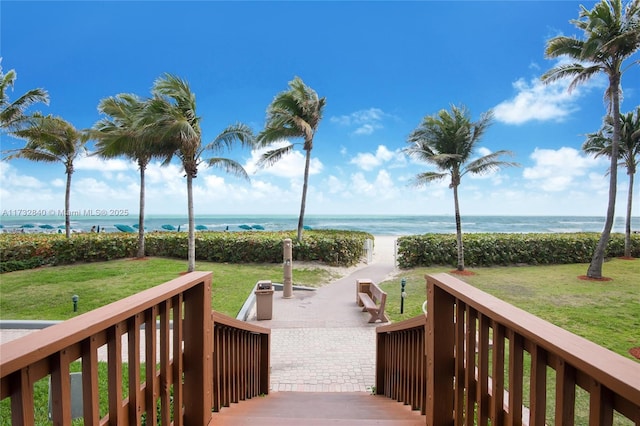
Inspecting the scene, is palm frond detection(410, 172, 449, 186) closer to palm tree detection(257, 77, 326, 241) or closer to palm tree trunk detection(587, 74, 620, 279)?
palm tree detection(257, 77, 326, 241)

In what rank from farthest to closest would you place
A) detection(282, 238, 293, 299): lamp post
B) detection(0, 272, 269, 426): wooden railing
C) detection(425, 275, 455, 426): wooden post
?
detection(282, 238, 293, 299): lamp post → detection(425, 275, 455, 426): wooden post → detection(0, 272, 269, 426): wooden railing

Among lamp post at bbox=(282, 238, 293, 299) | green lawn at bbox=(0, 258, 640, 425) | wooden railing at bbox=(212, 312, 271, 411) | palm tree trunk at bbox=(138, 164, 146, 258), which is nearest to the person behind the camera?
wooden railing at bbox=(212, 312, 271, 411)

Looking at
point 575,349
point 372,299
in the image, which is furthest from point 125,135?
point 575,349

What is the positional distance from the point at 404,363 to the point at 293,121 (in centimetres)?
1206

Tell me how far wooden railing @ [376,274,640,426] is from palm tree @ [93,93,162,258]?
1020 cm

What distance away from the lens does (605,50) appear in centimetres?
979

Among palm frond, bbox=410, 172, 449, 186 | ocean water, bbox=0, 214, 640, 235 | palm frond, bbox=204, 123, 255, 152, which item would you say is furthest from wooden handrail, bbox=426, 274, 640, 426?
ocean water, bbox=0, 214, 640, 235

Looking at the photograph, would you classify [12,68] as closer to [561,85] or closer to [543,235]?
[561,85]

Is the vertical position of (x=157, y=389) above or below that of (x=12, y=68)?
below

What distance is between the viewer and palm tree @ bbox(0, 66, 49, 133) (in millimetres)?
10898

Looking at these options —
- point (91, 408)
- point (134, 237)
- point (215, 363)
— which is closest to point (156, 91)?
point (134, 237)

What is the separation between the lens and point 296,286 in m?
10.3

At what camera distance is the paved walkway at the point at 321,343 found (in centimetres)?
461

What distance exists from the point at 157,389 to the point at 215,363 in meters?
0.76
